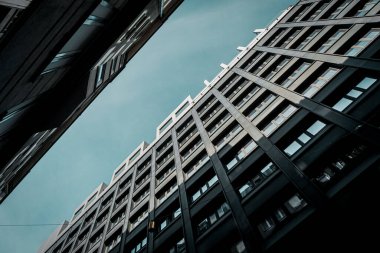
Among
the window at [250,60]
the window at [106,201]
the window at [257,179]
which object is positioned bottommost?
the window at [257,179]

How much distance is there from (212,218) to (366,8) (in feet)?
58.4

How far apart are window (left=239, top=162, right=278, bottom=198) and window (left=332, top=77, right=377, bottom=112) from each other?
4772 mm

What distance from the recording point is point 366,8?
17.2m

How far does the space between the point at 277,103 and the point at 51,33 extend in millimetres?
14070

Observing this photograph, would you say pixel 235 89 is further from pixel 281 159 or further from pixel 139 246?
pixel 139 246

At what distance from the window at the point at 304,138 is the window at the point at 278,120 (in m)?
1.54

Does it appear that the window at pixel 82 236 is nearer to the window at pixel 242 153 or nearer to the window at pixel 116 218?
the window at pixel 116 218

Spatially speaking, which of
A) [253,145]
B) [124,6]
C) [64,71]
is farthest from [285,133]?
[64,71]

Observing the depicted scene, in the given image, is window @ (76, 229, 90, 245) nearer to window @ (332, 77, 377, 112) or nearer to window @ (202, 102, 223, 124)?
window @ (202, 102, 223, 124)

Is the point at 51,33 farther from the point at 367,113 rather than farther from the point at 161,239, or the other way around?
the point at 161,239

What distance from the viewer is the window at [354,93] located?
41.0 feet

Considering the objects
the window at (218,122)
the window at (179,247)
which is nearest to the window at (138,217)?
the window at (179,247)

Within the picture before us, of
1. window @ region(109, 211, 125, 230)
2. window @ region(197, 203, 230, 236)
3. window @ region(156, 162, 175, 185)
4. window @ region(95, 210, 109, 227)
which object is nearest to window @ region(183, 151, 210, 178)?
window @ region(156, 162, 175, 185)

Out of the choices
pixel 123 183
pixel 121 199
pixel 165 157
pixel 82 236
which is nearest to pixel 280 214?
pixel 165 157
